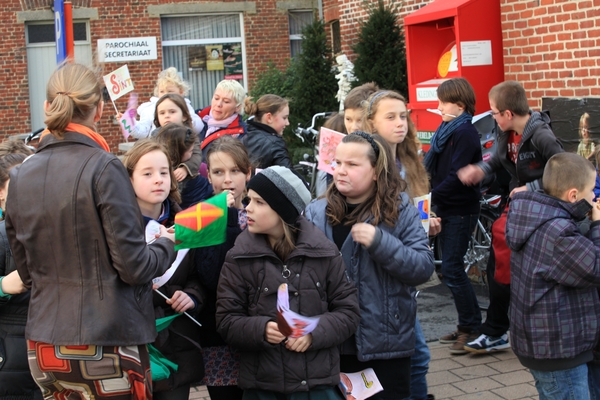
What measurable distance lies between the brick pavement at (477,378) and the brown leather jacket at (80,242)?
2.13 metres

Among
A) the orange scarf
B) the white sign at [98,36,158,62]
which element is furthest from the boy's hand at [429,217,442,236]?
the white sign at [98,36,158,62]

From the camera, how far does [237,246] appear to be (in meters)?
3.28

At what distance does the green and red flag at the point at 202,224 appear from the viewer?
3.07 meters

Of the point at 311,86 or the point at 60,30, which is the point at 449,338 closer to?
the point at 60,30

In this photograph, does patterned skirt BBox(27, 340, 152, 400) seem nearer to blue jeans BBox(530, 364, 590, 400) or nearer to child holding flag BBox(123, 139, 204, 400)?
child holding flag BBox(123, 139, 204, 400)

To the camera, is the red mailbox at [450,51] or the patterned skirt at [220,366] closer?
the patterned skirt at [220,366]

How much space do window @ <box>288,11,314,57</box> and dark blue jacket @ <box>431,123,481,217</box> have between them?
12698mm

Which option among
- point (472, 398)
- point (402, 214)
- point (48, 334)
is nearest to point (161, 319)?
point (48, 334)

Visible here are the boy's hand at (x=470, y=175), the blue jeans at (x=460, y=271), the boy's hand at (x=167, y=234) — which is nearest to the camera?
the boy's hand at (x=167, y=234)

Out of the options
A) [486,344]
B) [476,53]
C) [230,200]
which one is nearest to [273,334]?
[230,200]

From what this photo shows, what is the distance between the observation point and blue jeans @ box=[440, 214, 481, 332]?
5.71 metres

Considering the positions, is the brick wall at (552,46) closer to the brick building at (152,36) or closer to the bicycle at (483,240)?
the bicycle at (483,240)

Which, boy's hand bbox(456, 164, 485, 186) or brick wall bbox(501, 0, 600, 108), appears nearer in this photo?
boy's hand bbox(456, 164, 485, 186)

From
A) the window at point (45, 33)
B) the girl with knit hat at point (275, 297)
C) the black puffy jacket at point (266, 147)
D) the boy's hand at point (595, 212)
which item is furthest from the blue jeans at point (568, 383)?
the window at point (45, 33)
